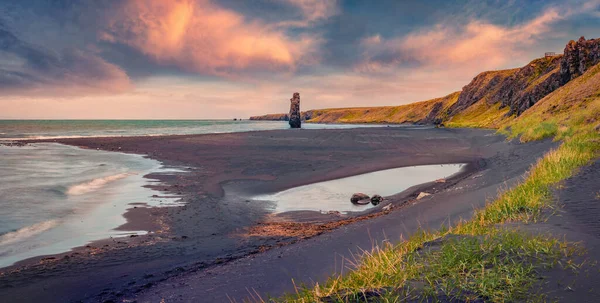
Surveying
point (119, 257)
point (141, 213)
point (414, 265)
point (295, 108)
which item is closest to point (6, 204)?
point (141, 213)

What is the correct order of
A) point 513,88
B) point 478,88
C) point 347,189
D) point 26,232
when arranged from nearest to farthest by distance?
1. point 26,232
2. point 347,189
3. point 513,88
4. point 478,88

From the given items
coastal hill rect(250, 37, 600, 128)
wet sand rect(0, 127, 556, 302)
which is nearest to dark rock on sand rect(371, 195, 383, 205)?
wet sand rect(0, 127, 556, 302)

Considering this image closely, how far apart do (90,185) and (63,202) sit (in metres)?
4.40

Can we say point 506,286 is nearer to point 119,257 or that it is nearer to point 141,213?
point 119,257

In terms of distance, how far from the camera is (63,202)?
51.6 ft

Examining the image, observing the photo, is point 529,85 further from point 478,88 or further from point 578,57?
point 478,88

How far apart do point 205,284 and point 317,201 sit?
9296 millimetres

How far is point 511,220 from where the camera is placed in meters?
6.57

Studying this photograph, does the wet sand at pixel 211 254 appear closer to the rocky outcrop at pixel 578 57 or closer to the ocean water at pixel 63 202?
the ocean water at pixel 63 202

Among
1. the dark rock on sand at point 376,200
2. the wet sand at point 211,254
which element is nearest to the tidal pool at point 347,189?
the dark rock on sand at point 376,200

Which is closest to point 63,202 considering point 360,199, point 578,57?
point 360,199

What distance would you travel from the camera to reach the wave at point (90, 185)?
18.0 metres

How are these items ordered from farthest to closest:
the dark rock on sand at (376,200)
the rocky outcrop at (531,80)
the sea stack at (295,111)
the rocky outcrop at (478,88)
A: 1. the sea stack at (295,111)
2. the rocky outcrop at (478,88)
3. the rocky outcrop at (531,80)
4. the dark rock on sand at (376,200)

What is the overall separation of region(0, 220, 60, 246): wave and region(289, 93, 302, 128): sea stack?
342 feet
